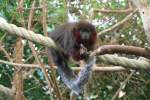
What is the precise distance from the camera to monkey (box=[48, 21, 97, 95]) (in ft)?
9.12

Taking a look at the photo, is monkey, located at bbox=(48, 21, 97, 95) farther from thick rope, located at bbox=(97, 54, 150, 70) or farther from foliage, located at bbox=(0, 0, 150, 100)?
foliage, located at bbox=(0, 0, 150, 100)

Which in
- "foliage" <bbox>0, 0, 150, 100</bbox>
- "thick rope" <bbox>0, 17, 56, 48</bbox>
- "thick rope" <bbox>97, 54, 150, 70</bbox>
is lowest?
"foliage" <bbox>0, 0, 150, 100</bbox>

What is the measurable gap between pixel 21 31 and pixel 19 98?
4.15ft

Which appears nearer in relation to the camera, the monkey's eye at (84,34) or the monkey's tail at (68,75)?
the monkey's eye at (84,34)

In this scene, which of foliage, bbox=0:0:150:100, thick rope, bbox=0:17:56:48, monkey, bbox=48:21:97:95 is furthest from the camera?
foliage, bbox=0:0:150:100

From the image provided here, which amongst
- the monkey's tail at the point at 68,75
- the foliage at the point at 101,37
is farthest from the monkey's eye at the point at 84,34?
the foliage at the point at 101,37

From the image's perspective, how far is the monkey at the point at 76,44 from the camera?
2781 mm

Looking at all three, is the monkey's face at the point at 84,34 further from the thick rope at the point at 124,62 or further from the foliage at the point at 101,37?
the foliage at the point at 101,37

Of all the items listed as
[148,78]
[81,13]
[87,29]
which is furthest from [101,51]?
[148,78]

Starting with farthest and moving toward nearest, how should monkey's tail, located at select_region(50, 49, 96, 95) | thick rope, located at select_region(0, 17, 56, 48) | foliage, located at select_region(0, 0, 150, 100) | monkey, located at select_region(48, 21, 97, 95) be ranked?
1. foliage, located at select_region(0, 0, 150, 100)
2. monkey's tail, located at select_region(50, 49, 96, 95)
3. monkey, located at select_region(48, 21, 97, 95)
4. thick rope, located at select_region(0, 17, 56, 48)

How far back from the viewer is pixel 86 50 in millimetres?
2719

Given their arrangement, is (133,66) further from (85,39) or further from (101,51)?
(85,39)

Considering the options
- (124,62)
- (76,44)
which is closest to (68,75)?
(76,44)

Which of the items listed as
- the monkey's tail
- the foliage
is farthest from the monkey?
the foliage
